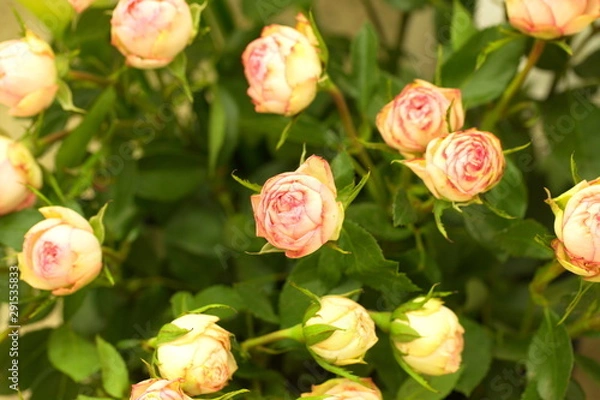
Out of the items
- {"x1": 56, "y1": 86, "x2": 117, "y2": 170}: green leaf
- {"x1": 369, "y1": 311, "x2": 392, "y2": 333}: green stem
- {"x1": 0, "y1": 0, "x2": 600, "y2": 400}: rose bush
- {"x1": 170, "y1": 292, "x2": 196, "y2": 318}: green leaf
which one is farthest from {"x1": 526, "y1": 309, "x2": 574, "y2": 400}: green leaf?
{"x1": 56, "y1": 86, "x2": 117, "y2": 170}: green leaf

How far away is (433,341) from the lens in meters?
0.39

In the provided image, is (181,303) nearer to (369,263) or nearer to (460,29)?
(369,263)

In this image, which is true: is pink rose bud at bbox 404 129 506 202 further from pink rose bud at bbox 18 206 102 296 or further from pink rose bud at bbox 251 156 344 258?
pink rose bud at bbox 18 206 102 296

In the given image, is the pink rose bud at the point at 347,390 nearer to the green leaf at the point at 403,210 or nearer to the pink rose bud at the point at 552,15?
the green leaf at the point at 403,210

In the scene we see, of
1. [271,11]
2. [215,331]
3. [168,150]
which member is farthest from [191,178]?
[215,331]

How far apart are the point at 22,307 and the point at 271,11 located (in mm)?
291

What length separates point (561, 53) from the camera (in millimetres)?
596

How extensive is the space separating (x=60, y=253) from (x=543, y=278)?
28 centimetres

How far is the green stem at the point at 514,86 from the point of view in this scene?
0.46 meters

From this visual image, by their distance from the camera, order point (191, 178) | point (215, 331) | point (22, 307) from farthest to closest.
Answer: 1. point (191, 178)
2. point (22, 307)
3. point (215, 331)

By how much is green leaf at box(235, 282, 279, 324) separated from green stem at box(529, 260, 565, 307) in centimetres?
16

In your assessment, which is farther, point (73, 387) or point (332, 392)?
point (73, 387)

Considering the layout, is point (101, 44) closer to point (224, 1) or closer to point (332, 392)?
point (224, 1)

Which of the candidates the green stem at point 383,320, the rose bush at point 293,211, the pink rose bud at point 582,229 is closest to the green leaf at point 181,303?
the rose bush at point 293,211
